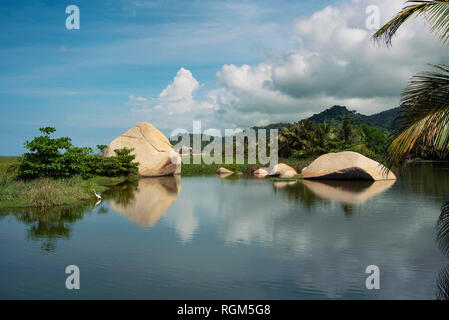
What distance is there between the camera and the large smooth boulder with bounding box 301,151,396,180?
779 inches

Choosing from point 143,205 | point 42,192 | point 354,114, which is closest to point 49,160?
point 42,192

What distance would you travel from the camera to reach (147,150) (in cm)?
2445

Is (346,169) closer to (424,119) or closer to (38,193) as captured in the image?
(38,193)

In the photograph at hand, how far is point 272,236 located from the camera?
23.7 ft

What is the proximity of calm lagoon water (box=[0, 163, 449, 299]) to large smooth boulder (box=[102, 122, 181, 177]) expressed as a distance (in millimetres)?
13378

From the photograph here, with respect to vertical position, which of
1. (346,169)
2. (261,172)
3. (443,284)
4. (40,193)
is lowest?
(443,284)

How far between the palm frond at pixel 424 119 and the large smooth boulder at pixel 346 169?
601 inches

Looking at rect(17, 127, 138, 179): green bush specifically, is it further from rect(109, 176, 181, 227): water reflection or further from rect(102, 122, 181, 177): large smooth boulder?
rect(102, 122, 181, 177): large smooth boulder

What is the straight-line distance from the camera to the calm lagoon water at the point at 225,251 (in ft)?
15.1

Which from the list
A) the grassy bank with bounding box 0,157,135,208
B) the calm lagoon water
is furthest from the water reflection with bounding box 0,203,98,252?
the grassy bank with bounding box 0,157,135,208

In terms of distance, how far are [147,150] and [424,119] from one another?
21201 mm

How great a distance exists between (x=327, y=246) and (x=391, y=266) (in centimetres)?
122

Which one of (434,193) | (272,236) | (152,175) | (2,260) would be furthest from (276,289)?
(152,175)

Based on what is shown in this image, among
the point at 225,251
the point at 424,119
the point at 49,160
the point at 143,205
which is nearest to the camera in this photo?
the point at 424,119
